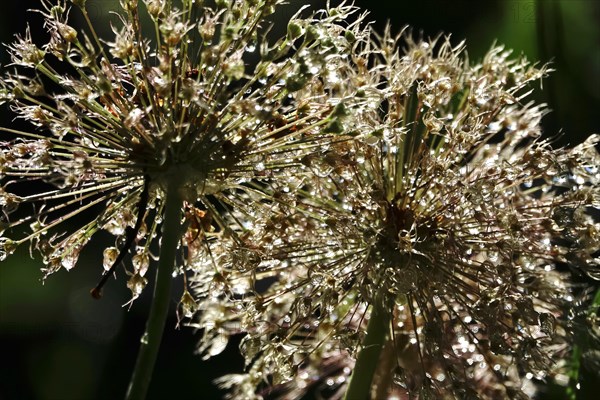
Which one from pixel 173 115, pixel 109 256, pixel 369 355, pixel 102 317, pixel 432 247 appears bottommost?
pixel 102 317

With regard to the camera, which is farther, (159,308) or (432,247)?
(432,247)

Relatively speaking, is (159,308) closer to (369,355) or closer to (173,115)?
(173,115)

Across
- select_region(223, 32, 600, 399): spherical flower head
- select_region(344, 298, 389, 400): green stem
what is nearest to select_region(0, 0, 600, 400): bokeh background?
select_region(223, 32, 600, 399): spherical flower head

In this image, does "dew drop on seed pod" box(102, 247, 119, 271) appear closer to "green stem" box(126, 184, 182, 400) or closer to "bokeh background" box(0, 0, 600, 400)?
"green stem" box(126, 184, 182, 400)

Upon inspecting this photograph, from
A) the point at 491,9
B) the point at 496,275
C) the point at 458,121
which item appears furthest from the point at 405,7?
the point at 496,275

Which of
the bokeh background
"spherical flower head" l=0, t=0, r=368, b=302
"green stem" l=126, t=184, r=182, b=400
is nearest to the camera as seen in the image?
"green stem" l=126, t=184, r=182, b=400

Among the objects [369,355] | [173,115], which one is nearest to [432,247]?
[369,355]

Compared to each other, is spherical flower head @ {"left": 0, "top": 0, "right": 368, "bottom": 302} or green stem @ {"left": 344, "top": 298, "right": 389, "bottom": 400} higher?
spherical flower head @ {"left": 0, "top": 0, "right": 368, "bottom": 302}
